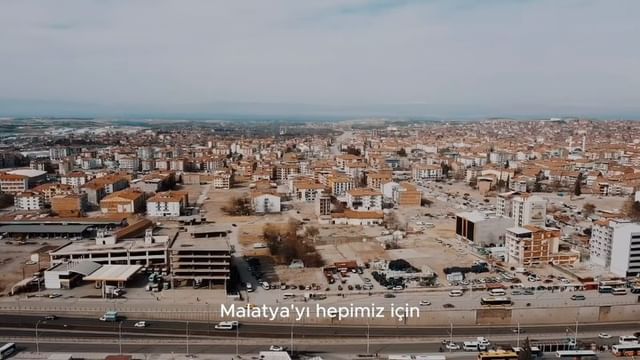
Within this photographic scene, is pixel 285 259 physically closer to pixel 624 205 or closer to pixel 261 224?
pixel 261 224

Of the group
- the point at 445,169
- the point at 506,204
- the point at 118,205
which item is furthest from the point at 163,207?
the point at 445,169

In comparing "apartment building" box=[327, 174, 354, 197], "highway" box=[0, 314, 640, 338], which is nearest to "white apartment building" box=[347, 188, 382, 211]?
"apartment building" box=[327, 174, 354, 197]

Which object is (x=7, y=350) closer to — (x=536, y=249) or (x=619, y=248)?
A: (x=536, y=249)

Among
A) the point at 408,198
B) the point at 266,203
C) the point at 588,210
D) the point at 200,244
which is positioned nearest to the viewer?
the point at 200,244

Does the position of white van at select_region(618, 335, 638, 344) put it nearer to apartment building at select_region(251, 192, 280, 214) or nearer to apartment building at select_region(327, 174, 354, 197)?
apartment building at select_region(251, 192, 280, 214)

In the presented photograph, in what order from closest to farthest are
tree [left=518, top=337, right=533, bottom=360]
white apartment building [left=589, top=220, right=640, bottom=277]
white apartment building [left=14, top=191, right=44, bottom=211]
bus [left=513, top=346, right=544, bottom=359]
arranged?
tree [left=518, top=337, right=533, bottom=360] → bus [left=513, top=346, right=544, bottom=359] → white apartment building [left=589, top=220, right=640, bottom=277] → white apartment building [left=14, top=191, right=44, bottom=211]

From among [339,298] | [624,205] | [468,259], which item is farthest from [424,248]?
[624,205]
